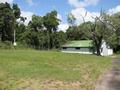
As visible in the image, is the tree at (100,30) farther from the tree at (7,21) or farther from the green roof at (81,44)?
the tree at (7,21)

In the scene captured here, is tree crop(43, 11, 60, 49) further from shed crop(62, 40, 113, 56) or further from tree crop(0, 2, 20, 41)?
tree crop(0, 2, 20, 41)

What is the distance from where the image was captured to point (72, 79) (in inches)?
618

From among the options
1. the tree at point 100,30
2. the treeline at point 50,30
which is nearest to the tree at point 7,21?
the treeline at point 50,30

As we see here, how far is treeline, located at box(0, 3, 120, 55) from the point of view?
56438mm

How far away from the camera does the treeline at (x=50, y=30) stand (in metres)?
56.4

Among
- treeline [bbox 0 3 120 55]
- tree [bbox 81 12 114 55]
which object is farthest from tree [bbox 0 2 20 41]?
tree [bbox 81 12 114 55]

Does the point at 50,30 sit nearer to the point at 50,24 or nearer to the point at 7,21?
the point at 50,24

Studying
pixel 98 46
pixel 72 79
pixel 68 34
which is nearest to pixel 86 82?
pixel 72 79

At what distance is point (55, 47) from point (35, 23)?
1001cm

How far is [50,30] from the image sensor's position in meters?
79.4

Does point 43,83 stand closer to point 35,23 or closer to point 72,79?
point 72,79

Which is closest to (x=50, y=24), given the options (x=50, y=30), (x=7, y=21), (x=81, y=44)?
(x=50, y=30)

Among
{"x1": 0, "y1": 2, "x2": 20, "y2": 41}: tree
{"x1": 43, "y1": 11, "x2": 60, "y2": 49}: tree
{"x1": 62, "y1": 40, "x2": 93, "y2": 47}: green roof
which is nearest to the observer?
{"x1": 0, "y1": 2, "x2": 20, "y2": 41}: tree

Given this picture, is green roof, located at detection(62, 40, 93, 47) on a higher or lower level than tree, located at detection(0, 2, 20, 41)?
lower
